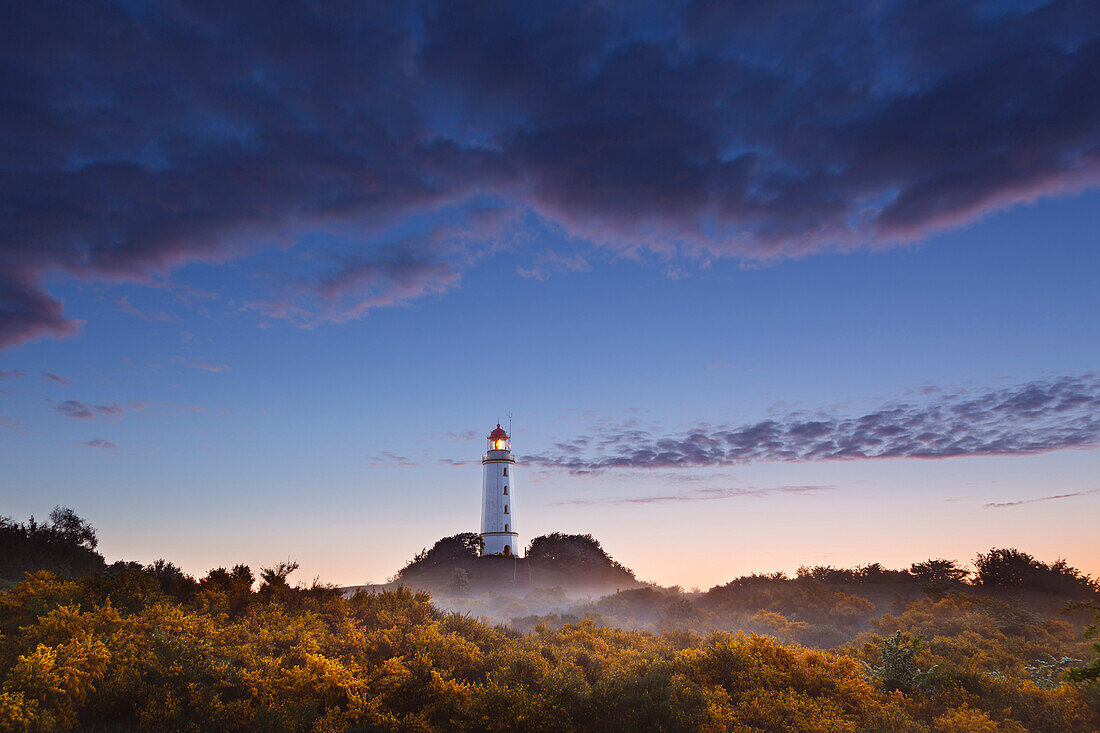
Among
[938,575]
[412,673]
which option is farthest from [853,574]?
[412,673]

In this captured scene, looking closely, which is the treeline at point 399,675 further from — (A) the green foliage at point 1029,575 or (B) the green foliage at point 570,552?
(B) the green foliage at point 570,552

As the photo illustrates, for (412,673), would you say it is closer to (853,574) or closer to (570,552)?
(853,574)

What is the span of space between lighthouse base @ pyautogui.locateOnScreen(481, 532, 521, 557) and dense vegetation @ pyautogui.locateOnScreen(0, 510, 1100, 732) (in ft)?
120

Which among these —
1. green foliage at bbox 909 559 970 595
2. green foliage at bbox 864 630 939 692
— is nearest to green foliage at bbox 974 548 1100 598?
green foliage at bbox 909 559 970 595

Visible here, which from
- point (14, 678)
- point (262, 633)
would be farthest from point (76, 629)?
point (262, 633)

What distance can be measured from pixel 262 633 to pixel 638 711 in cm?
694

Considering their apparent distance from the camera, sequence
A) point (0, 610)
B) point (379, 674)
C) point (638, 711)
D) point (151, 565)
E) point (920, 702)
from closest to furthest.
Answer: point (638, 711) < point (379, 674) < point (0, 610) < point (920, 702) < point (151, 565)

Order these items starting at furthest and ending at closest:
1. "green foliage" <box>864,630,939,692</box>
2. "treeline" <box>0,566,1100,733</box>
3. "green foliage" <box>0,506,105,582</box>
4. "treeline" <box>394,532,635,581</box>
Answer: "treeline" <box>394,532,635,581</box>, "green foliage" <box>0,506,105,582</box>, "green foliage" <box>864,630,939,692</box>, "treeline" <box>0,566,1100,733</box>

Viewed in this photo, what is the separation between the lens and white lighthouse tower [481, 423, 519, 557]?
51344 millimetres

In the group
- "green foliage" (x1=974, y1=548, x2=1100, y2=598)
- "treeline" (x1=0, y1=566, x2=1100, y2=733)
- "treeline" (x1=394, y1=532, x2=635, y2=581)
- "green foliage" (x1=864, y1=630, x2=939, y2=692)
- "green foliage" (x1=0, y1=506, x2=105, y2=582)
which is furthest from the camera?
"treeline" (x1=394, y1=532, x2=635, y2=581)

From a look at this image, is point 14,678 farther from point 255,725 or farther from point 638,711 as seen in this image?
point 638,711

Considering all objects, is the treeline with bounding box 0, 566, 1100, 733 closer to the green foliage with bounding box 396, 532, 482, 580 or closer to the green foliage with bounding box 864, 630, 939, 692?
the green foliage with bounding box 864, 630, 939, 692

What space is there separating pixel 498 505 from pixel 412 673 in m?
43.7

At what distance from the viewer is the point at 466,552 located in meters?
51.4
